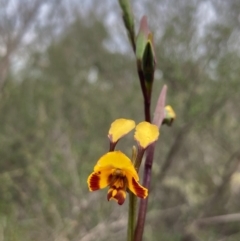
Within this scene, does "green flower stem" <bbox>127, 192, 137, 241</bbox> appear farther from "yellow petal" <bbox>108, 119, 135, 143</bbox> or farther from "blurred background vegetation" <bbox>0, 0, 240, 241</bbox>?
"blurred background vegetation" <bbox>0, 0, 240, 241</bbox>

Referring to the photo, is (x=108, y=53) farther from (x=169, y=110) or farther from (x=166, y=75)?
(x=169, y=110)

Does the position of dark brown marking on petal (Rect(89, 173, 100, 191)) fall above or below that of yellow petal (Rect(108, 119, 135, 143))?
below

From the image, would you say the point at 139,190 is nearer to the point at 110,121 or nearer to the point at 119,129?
the point at 119,129

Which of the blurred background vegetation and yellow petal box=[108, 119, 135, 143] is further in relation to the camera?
the blurred background vegetation

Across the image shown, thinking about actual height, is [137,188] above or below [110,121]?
below

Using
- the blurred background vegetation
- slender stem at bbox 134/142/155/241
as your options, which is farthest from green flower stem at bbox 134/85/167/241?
the blurred background vegetation

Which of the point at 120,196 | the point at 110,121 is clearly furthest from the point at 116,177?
the point at 110,121

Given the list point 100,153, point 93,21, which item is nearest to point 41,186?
point 100,153
